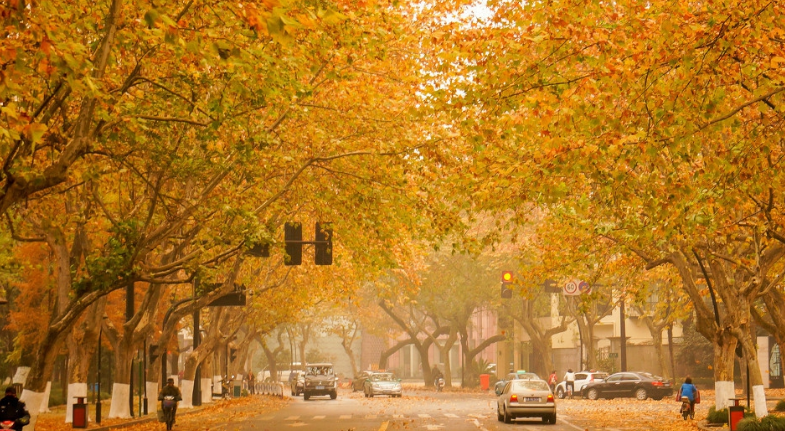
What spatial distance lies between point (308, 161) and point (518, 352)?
204 ft

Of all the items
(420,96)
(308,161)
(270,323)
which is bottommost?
(270,323)

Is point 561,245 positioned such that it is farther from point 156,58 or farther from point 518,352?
point 518,352

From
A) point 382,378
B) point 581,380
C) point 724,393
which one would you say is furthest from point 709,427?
point 382,378

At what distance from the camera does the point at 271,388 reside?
6144 centimetres

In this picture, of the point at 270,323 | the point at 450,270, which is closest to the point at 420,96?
the point at 270,323

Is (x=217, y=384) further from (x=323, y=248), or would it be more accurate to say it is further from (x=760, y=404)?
(x=760, y=404)

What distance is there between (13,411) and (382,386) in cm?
3945

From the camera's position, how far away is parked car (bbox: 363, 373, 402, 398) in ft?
180

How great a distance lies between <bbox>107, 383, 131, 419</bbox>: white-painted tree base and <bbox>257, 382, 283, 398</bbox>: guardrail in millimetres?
28084

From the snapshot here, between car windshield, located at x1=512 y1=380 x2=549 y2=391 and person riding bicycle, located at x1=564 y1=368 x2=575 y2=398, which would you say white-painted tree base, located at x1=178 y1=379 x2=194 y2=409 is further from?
person riding bicycle, located at x1=564 y1=368 x2=575 y2=398

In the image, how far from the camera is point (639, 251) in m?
26.4

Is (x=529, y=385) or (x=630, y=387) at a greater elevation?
(x=529, y=385)

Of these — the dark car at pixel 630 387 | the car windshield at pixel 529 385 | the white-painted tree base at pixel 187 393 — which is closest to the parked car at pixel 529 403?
the car windshield at pixel 529 385

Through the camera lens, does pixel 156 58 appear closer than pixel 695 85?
No
